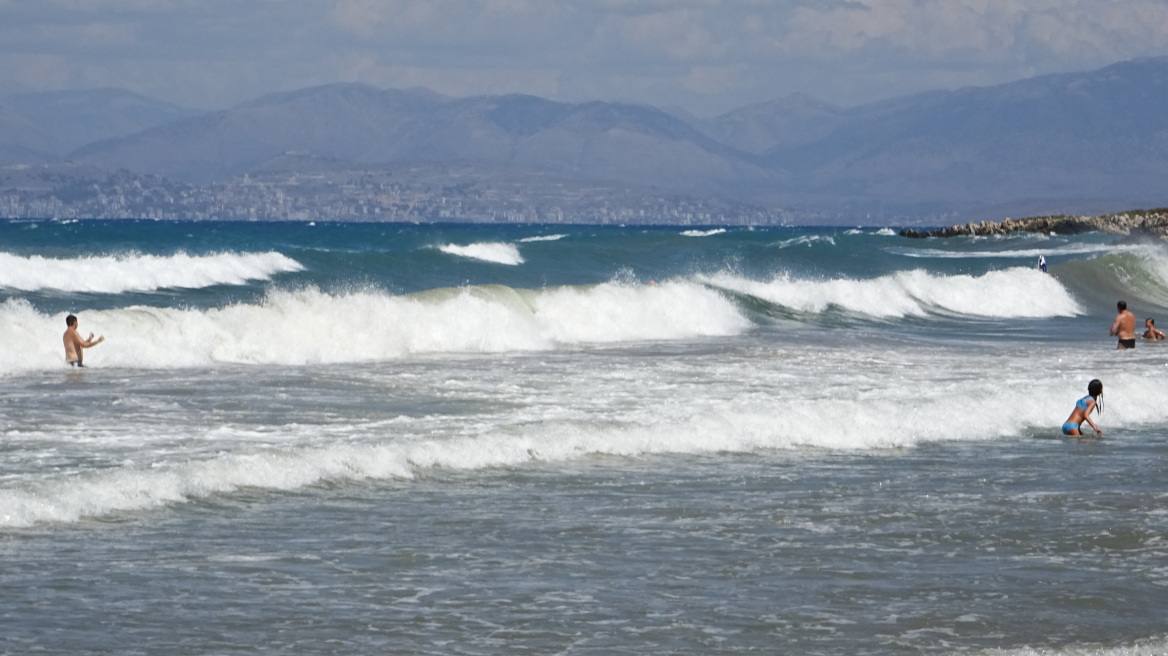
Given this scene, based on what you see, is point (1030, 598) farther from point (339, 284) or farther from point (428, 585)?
point (339, 284)

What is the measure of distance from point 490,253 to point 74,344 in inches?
2046

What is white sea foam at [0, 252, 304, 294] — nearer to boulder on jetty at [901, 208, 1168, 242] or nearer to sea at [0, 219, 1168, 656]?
sea at [0, 219, 1168, 656]

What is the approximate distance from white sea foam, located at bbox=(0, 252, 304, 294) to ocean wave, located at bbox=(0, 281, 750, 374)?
18.8 m

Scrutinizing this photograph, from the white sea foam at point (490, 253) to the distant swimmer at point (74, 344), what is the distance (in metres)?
46.1

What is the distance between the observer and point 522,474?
13.9 metres

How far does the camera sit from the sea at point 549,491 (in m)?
8.99

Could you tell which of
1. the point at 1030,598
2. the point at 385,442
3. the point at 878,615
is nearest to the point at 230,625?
the point at 878,615

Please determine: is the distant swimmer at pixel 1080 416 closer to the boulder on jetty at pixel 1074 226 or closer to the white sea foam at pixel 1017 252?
the white sea foam at pixel 1017 252

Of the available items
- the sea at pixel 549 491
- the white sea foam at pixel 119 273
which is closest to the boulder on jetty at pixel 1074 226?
the white sea foam at pixel 119 273

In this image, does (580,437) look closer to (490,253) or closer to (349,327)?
(349,327)

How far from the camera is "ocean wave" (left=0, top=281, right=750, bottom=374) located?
921 inches

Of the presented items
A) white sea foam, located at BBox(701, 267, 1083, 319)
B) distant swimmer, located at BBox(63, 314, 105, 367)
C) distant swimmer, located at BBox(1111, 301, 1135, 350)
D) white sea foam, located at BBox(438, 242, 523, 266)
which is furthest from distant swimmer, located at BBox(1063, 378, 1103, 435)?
white sea foam, located at BBox(438, 242, 523, 266)

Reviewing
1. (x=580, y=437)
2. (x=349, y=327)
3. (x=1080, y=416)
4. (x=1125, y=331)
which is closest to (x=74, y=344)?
(x=349, y=327)

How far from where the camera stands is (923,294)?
46000 mm
